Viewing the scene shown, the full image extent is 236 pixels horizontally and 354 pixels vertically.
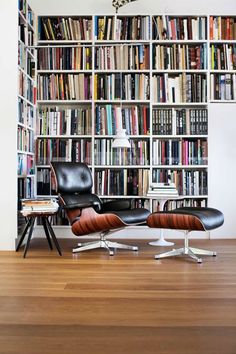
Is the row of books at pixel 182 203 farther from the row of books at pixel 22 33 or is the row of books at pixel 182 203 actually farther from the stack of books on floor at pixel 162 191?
the row of books at pixel 22 33

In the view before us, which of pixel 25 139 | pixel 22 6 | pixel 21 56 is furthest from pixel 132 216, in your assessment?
pixel 22 6

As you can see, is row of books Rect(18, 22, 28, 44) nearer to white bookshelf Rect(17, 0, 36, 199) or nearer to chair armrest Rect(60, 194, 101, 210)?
white bookshelf Rect(17, 0, 36, 199)

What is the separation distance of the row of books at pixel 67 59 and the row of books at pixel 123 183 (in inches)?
55.9

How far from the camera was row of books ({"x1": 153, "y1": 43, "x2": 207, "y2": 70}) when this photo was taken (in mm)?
5285

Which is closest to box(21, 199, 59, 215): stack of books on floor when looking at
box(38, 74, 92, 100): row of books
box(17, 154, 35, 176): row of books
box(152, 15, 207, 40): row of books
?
box(17, 154, 35, 176): row of books

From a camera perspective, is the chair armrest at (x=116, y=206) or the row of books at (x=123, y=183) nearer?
the chair armrest at (x=116, y=206)

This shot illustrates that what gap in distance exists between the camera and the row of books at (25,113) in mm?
4613

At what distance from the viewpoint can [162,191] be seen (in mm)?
4820

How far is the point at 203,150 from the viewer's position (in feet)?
17.2

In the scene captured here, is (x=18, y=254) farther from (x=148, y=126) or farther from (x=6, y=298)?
(x=148, y=126)

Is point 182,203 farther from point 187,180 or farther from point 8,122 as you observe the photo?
point 8,122

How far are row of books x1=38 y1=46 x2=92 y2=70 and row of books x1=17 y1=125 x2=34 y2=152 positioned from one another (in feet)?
3.01

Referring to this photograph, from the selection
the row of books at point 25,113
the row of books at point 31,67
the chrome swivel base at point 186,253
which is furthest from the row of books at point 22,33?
the chrome swivel base at point 186,253

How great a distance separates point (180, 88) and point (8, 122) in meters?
2.21
